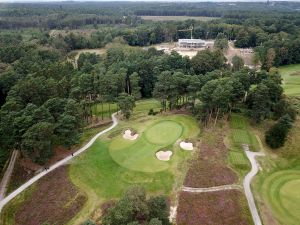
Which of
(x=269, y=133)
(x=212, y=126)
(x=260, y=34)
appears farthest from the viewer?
(x=260, y=34)

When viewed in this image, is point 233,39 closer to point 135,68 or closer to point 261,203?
point 135,68

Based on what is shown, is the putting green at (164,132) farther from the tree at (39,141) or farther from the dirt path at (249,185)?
the tree at (39,141)

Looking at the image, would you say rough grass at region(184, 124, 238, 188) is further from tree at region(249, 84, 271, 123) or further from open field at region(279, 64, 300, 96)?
open field at region(279, 64, 300, 96)

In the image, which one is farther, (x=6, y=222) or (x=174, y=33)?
(x=174, y=33)

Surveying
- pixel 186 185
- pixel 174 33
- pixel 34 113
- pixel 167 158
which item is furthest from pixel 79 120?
pixel 174 33

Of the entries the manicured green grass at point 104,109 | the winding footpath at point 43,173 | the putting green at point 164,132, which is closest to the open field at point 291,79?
the putting green at point 164,132

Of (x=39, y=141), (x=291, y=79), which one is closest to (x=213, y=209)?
(x=39, y=141)
